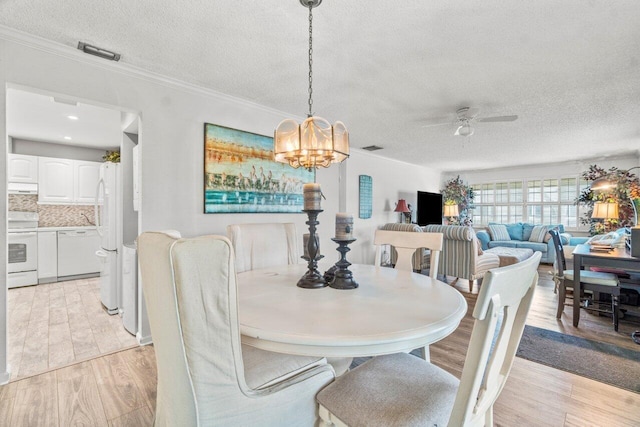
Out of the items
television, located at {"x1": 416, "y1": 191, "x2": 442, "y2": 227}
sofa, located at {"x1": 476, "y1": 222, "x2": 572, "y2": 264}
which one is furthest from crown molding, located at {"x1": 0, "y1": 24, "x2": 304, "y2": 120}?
sofa, located at {"x1": 476, "y1": 222, "x2": 572, "y2": 264}

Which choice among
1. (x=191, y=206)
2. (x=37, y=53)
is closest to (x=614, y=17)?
(x=191, y=206)

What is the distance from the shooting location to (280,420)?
993mm

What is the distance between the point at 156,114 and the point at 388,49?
2027 millimetres

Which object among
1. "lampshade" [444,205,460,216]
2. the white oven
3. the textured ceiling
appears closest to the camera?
the textured ceiling

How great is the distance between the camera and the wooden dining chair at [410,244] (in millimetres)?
1954

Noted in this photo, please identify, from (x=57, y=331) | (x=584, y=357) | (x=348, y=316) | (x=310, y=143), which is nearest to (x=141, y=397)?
(x=348, y=316)

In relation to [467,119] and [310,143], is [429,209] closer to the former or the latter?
[467,119]

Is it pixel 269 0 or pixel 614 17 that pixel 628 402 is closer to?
pixel 614 17

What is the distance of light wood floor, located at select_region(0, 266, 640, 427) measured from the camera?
1654 millimetres

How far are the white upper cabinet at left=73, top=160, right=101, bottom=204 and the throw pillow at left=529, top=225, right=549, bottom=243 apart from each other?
916 cm

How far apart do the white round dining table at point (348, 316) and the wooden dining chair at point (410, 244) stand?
385 millimetres

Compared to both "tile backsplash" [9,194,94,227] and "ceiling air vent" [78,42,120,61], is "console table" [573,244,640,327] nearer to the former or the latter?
"ceiling air vent" [78,42,120,61]

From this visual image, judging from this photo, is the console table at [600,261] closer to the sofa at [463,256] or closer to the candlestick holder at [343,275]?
the sofa at [463,256]

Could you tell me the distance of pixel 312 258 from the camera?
1584 millimetres
